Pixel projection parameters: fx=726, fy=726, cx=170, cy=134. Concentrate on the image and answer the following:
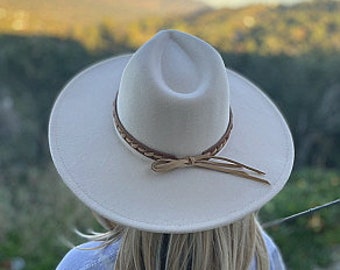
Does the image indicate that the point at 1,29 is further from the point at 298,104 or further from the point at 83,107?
the point at 83,107

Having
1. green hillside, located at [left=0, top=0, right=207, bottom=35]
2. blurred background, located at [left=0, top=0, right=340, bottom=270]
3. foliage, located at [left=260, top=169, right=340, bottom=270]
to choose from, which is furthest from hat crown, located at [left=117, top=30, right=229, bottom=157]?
green hillside, located at [left=0, top=0, right=207, bottom=35]

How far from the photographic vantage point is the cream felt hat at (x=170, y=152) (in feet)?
3.71

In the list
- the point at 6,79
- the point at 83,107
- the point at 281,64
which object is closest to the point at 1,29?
the point at 6,79

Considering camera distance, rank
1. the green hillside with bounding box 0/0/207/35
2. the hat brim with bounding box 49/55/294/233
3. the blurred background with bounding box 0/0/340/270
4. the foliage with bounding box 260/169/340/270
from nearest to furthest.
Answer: the hat brim with bounding box 49/55/294/233 < the foliage with bounding box 260/169/340/270 < the blurred background with bounding box 0/0/340/270 < the green hillside with bounding box 0/0/207/35

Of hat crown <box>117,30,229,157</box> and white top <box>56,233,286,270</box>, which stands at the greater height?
hat crown <box>117,30,229,157</box>

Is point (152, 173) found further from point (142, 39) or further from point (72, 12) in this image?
point (72, 12)

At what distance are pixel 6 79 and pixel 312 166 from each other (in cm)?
243

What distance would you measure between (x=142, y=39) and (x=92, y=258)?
4.94 m

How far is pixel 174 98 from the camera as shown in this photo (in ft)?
3.71

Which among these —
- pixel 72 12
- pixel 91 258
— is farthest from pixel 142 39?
pixel 91 258

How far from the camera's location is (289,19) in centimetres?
596

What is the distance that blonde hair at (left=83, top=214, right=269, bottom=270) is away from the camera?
1.15 meters

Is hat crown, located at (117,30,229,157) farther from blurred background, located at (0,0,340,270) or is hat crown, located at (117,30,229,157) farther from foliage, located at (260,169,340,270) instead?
blurred background, located at (0,0,340,270)

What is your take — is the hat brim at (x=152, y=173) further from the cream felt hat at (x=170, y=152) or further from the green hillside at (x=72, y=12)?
the green hillside at (x=72, y=12)
